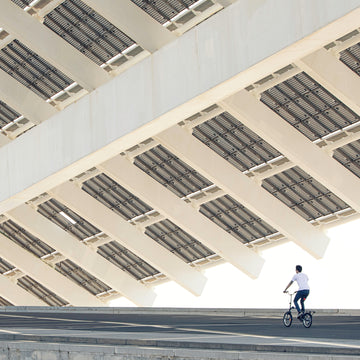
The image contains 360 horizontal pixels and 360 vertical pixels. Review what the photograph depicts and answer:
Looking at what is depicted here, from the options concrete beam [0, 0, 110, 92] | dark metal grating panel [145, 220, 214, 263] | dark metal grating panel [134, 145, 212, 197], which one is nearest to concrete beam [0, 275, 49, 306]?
dark metal grating panel [145, 220, 214, 263]

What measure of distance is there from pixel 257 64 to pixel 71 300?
957 inches

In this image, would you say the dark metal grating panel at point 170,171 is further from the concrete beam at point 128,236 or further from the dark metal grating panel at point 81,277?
the dark metal grating panel at point 81,277

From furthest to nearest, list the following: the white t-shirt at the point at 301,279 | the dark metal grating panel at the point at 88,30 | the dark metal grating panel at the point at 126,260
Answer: the dark metal grating panel at the point at 126,260
the dark metal grating panel at the point at 88,30
the white t-shirt at the point at 301,279

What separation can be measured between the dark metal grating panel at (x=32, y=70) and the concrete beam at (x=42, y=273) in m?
10.6

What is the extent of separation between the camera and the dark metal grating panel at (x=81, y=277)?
122 ft

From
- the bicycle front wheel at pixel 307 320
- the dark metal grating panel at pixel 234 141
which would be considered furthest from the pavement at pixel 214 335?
the dark metal grating panel at pixel 234 141

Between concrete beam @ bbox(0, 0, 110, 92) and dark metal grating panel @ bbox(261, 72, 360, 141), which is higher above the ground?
dark metal grating panel @ bbox(261, 72, 360, 141)

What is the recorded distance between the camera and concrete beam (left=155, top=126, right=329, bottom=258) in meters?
24.5

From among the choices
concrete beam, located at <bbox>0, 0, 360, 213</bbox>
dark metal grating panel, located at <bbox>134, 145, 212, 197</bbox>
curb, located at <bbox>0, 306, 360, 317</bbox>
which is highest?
dark metal grating panel, located at <bbox>134, 145, 212, 197</bbox>

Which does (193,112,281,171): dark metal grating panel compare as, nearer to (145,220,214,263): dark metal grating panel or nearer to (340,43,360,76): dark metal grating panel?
(340,43,360,76): dark metal grating panel

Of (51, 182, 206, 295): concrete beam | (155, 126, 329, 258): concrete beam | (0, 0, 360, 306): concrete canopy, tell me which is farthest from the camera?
(51, 182, 206, 295): concrete beam

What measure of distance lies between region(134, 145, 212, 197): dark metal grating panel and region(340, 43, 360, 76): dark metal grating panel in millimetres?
7250

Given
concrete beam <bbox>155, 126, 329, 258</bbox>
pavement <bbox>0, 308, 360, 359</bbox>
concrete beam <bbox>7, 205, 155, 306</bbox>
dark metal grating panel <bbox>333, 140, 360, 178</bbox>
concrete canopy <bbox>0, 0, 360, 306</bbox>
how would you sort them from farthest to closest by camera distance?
concrete beam <bbox>7, 205, 155, 306</bbox>
dark metal grating panel <bbox>333, 140, 360, 178</bbox>
concrete beam <bbox>155, 126, 329, 258</bbox>
concrete canopy <bbox>0, 0, 360, 306</bbox>
pavement <bbox>0, 308, 360, 359</bbox>

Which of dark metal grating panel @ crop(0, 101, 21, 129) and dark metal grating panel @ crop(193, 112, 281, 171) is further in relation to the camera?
dark metal grating panel @ crop(0, 101, 21, 129)
